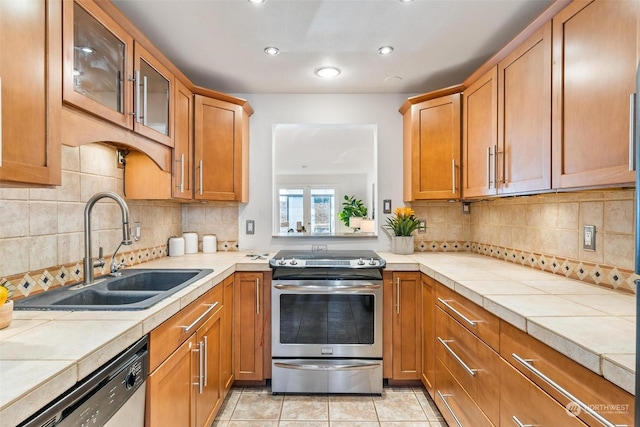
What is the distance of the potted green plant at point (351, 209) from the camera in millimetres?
6805

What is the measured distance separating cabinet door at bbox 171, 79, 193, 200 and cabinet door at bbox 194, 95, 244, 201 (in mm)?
56

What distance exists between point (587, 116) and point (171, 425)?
6.59 ft

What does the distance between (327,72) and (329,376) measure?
2.16 m

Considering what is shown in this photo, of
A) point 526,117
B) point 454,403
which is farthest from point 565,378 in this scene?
point 526,117

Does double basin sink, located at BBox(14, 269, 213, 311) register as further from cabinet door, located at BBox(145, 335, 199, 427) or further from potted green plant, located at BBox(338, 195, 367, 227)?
potted green plant, located at BBox(338, 195, 367, 227)

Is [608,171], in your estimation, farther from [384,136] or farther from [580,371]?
[384,136]

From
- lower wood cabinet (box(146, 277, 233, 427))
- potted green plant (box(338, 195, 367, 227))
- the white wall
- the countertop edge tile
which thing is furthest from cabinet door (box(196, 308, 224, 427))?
potted green plant (box(338, 195, 367, 227))

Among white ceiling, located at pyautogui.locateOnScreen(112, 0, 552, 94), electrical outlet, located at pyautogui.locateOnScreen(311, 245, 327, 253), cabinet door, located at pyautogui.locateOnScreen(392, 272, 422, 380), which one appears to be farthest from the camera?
electrical outlet, located at pyautogui.locateOnScreen(311, 245, 327, 253)

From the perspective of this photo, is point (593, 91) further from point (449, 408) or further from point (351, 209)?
point (351, 209)

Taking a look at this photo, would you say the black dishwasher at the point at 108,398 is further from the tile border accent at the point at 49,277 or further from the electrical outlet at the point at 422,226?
the electrical outlet at the point at 422,226

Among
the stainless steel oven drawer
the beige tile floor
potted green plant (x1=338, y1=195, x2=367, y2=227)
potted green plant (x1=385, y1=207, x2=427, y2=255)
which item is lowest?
the beige tile floor

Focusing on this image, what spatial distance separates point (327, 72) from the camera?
240 cm

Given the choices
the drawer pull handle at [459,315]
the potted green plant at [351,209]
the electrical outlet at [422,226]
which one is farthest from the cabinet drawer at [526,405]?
the potted green plant at [351,209]

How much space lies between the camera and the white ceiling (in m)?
1.67
